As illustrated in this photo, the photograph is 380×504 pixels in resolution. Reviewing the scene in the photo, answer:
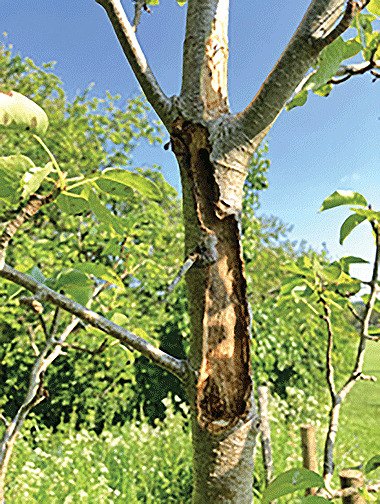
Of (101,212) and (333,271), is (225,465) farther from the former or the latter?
(333,271)

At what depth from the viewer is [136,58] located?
0.61 meters

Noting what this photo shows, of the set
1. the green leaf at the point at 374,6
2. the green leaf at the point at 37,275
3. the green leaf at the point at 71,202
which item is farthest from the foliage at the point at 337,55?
the green leaf at the point at 37,275

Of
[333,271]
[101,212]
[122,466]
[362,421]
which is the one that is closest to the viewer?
[101,212]

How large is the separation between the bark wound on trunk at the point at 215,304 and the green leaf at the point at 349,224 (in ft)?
1.59

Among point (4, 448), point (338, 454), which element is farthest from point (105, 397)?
point (4, 448)

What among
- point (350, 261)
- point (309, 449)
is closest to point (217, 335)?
point (350, 261)

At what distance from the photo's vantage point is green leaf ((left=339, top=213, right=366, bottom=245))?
39.4 inches

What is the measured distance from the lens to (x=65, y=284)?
73 cm

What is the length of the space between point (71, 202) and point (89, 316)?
0.23 meters

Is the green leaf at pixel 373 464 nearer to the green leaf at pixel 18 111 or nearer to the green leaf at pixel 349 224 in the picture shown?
the green leaf at pixel 349 224

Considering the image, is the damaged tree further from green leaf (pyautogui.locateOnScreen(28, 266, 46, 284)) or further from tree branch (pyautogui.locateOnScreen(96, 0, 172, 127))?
green leaf (pyautogui.locateOnScreen(28, 266, 46, 284))

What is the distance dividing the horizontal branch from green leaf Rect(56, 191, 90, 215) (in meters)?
0.18

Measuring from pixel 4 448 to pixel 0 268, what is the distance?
19.0 inches

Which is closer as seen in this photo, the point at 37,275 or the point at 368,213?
the point at 37,275
